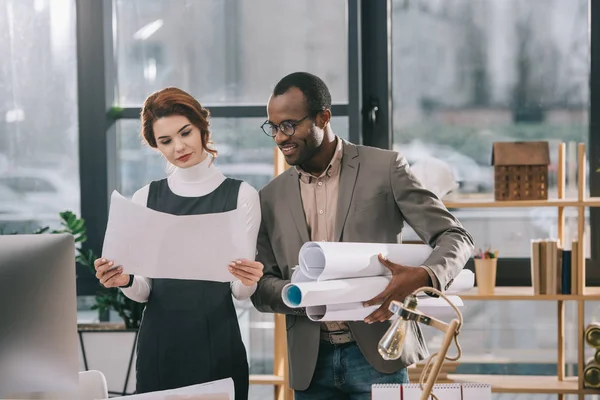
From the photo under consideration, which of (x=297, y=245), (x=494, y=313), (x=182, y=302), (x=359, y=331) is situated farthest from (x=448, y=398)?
(x=494, y=313)

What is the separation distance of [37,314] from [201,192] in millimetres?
801

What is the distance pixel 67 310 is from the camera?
171 cm

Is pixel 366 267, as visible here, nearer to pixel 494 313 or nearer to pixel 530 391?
pixel 530 391

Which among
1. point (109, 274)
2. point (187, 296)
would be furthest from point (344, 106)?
point (109, 274)

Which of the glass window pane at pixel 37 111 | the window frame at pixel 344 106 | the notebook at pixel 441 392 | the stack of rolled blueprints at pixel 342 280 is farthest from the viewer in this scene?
the glass window pane at pixel 37 111

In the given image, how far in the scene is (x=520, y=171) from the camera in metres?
3.63

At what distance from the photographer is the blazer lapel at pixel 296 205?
232 cm

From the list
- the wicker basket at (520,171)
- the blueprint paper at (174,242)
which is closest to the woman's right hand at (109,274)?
the blueprint paper at (174,242)

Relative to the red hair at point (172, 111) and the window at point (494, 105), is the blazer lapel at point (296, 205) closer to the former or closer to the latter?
the red hair at point (172, 111)

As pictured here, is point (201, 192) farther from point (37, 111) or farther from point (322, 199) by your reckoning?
point (37, 111)

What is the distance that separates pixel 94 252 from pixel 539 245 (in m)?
2.15

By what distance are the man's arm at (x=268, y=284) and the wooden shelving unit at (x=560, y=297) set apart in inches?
54.4

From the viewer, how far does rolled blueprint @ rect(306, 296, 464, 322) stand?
6.49 feet

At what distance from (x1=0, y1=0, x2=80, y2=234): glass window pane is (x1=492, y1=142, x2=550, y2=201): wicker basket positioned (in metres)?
2.11
